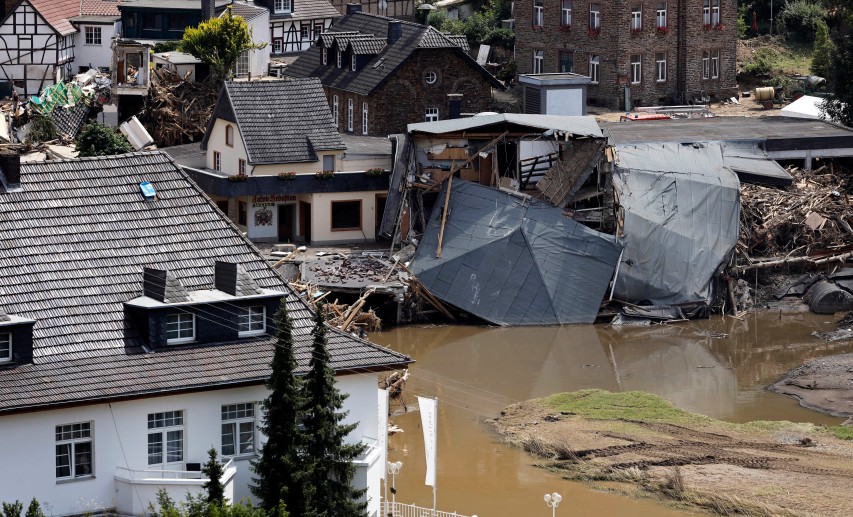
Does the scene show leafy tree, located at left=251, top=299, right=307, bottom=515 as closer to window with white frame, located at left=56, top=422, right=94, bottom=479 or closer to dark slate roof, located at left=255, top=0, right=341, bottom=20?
window with white frame, located at left=56, top=422, right=94, bottom=479

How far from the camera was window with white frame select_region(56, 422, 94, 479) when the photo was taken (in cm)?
2772

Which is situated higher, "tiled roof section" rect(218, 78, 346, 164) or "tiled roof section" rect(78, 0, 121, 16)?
"tiled roof section" rect(78, 0, 121, 16)

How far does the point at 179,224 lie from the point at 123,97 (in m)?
36.3

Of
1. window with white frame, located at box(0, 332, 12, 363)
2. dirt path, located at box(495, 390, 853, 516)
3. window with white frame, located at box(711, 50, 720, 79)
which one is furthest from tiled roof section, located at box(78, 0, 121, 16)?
window with white frame, located at box(0, 332, 12, 363)

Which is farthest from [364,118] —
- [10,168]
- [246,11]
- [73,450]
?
[73,450]

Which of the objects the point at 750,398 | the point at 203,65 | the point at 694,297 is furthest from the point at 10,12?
the point at 750,398

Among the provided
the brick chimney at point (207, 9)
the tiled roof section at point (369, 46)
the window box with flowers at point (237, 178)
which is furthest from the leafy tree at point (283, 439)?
the brick chimney at point (207, 9)

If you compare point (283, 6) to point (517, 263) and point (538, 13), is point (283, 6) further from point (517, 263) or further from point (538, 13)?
point (517, 263)

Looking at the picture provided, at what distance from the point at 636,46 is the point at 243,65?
1484cm

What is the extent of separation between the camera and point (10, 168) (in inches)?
1182

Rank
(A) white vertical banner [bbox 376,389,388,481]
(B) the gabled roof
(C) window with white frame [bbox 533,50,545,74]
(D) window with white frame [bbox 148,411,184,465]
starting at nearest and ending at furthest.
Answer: (D) window with white frame [bbox 148,411,184,465] < (A) white vertical banner [bbox 376,389,388,481] < (B) the gabled roof < (C) window with white frame [bbox 533,50,545,74]

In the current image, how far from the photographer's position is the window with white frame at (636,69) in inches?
2815

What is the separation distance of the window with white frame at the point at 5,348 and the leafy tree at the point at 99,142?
3199cm

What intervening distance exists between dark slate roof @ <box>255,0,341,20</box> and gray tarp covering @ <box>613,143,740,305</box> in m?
29.7
